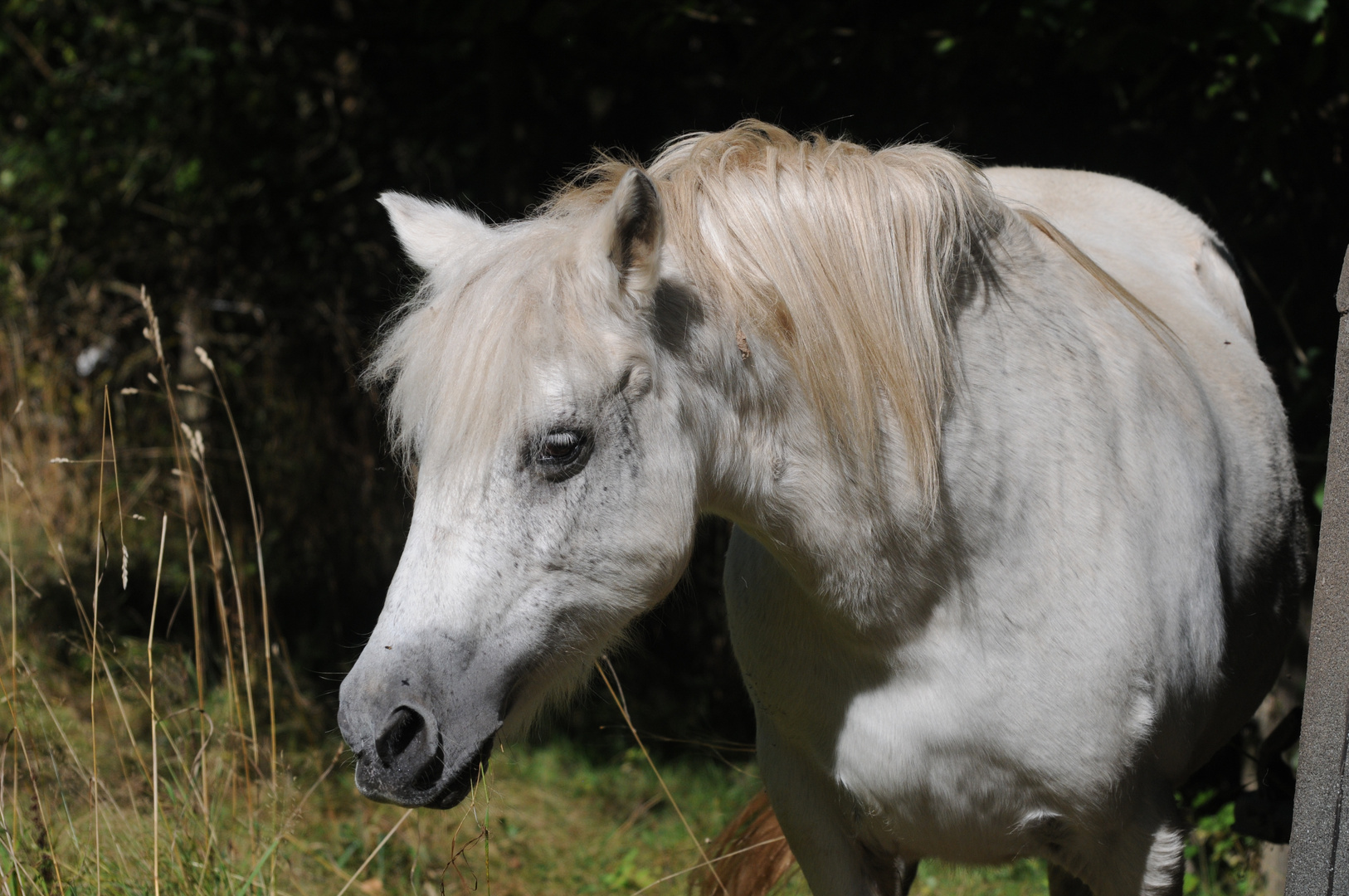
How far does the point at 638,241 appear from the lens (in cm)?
148

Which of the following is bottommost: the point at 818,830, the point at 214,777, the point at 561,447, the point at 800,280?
the point at 214,777

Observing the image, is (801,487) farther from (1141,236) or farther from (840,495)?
(1141,236)

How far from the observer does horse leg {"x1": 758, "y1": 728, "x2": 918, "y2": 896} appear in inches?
79.2

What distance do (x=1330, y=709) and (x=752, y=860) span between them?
4.69 ft

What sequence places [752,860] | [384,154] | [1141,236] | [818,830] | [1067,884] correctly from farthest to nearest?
[384,154]
[1141,236]
[752,860]
[1067,884]
[818,830]

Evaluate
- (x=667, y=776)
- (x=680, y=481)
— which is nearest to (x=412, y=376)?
(x=680, y=481)

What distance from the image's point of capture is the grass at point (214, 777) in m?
2.16

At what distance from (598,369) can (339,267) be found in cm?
439

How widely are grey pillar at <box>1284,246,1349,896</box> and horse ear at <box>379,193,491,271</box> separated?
1.36 meters

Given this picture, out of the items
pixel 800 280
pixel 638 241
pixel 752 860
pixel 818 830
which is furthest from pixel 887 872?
pixel 638 241

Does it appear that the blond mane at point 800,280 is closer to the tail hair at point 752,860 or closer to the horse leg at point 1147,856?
the horse leg at point 1147,856

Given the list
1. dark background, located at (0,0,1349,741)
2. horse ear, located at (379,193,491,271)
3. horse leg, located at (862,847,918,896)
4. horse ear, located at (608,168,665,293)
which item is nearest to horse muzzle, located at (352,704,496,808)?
horse ear, located at (608,168,665,293)

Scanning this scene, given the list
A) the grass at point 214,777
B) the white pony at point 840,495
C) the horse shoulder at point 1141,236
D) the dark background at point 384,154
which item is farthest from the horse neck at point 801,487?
the dark background at point 384,154

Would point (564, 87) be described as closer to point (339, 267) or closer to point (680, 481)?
point (339, 267)
